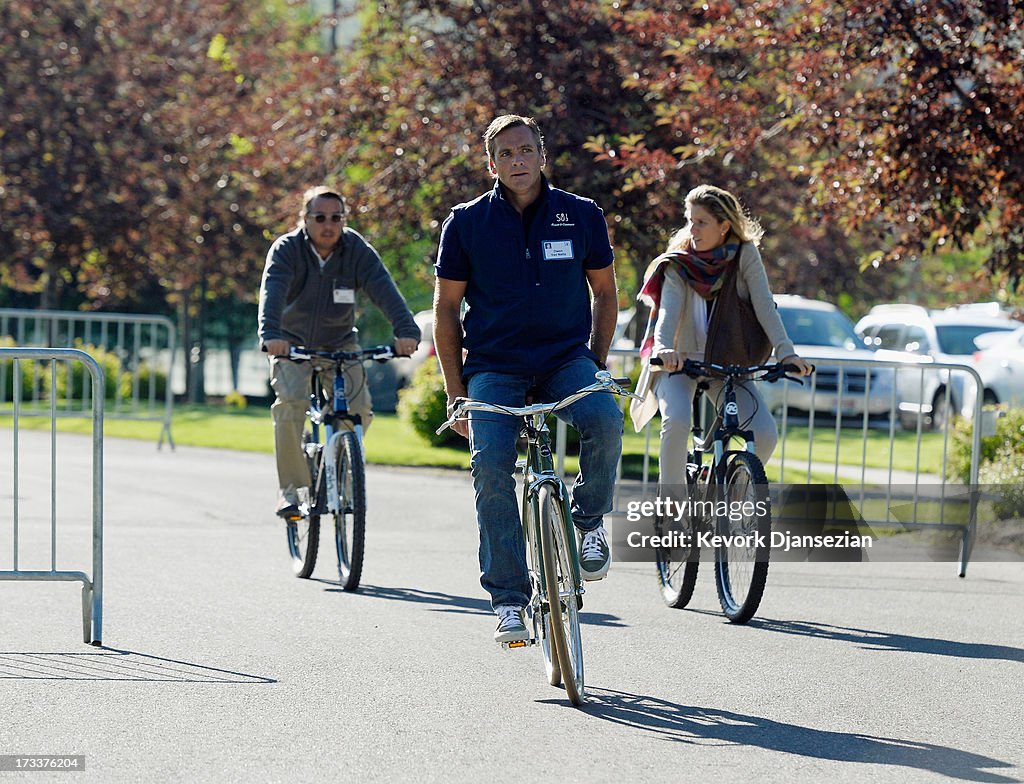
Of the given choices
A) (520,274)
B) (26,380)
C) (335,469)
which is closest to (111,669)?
(520,274)

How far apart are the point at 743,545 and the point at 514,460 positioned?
6.57ft

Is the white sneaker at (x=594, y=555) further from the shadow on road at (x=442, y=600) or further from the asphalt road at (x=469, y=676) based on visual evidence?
the shadow on road at (x=442, y=600)

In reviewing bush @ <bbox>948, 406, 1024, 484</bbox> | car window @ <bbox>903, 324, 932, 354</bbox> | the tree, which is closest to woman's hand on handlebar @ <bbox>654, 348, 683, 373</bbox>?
the tree

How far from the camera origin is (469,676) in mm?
6625

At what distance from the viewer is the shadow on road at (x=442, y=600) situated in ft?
26.4

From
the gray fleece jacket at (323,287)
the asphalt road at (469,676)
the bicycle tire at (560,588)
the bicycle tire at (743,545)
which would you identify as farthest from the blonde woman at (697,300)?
the bicycle tire at (560,588)

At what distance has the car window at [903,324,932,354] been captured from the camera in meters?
23.9

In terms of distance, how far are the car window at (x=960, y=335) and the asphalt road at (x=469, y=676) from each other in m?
14.1

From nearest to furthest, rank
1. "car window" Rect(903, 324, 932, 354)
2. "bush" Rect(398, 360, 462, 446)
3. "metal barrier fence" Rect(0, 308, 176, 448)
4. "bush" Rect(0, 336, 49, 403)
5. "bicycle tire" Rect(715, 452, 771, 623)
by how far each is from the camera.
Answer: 1. "bicycle tire" Rect(715, 452, 771, 623)
2. "metal barrier fence" Rect(0, 308, 176, 448)
3. "bush" Rect(398, 360, 462, 446)
4. "bush" Rect(0, 336, 49, 403)
5. "car window" Rect(903, 324, 932, 354)

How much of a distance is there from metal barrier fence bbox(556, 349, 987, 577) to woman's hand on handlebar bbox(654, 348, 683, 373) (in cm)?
148

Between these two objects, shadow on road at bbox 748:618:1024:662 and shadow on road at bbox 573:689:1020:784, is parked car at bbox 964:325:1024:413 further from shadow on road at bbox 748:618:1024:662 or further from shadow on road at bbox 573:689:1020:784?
shadow on road at bbox 573:689:1020:784

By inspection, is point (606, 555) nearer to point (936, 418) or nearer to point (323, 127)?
point (323, 127)

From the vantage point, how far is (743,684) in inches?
260

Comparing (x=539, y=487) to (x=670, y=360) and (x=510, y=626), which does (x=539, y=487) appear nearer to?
(x=510, y=626)
